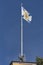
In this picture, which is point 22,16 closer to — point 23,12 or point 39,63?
point 23,12

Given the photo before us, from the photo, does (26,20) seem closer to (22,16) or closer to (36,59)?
(22,16)

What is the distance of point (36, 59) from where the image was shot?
11262cm

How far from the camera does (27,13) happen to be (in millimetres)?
116188

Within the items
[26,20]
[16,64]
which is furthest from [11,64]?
[26,20]

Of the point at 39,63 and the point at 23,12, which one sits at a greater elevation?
the point at 23,12

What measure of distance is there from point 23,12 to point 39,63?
11.6 metres

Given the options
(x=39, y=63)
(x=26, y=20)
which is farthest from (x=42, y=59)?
(x=26, y=20)

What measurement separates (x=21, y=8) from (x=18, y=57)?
10.9 metres

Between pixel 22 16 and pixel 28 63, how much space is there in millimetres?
9860

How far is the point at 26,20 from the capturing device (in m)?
115

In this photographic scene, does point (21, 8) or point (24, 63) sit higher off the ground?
point (21, 8)

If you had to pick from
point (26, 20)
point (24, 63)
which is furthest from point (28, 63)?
point (26, 20)

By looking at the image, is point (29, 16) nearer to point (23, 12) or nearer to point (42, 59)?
point (23, 12)

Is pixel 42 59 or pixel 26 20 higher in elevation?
pixel 26 20
